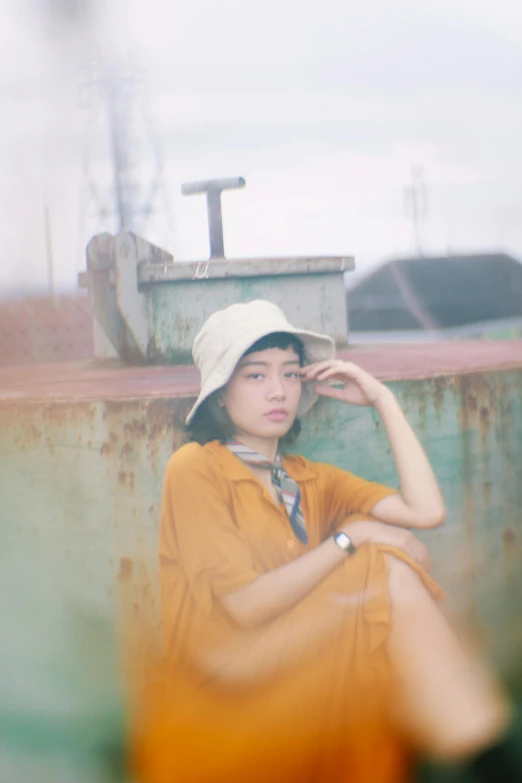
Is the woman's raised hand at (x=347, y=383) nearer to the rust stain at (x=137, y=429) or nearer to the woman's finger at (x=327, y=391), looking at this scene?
the woman's finger at (x=327, y=391)

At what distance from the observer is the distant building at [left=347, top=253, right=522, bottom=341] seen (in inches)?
93.5

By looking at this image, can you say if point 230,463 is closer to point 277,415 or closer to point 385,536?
point 277,415

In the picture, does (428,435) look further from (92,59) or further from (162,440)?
(92,59)

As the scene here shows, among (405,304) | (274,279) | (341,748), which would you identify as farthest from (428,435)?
(341,748)

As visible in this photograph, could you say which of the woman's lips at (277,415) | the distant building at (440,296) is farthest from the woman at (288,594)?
the distant building at (440,296)

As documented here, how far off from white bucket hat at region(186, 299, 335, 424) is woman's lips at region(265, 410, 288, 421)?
55 millimetres

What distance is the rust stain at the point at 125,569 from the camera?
208 centimetres

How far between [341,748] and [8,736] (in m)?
0.95

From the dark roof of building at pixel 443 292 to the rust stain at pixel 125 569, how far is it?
3.16ft

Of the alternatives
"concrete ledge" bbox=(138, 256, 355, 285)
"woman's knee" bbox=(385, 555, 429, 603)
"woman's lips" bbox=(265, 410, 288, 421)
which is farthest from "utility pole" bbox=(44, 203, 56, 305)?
"woman's knee" bbox=(385, 555, 429, 603)

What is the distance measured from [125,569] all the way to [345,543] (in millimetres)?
584

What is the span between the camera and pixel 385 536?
2.11 meters

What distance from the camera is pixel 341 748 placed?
2.18 meters

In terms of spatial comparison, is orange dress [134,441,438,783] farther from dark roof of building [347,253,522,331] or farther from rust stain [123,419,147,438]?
dark roof of building [347,253,522,331]
